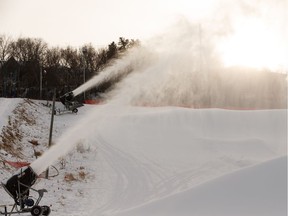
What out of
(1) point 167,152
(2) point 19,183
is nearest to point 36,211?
(2) point 19,183

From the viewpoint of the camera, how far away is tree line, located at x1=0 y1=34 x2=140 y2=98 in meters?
72.2

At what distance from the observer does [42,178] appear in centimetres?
1889

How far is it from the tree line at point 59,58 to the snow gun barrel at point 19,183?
58.6m

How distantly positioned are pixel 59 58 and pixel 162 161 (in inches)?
2420

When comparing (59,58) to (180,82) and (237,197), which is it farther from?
(237,197)

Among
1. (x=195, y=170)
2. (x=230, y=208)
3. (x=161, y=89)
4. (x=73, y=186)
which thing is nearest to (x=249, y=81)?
(x=161, y=89)

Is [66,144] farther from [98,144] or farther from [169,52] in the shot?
[98,144]

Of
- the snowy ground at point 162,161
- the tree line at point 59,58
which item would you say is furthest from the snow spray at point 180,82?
the tree line at point 59,58

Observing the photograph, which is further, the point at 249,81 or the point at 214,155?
the point at 249,81

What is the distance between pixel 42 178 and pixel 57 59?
2519 inches

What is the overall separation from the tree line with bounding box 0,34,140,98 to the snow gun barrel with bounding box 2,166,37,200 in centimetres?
5863

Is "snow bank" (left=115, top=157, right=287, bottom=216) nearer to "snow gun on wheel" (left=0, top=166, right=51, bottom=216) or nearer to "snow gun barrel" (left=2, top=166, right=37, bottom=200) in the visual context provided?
"snow gun on wheel" (left=0, top=166, right=51, bottom=216)

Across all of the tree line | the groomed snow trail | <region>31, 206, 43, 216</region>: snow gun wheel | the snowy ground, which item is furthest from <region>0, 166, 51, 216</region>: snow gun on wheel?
the tree line

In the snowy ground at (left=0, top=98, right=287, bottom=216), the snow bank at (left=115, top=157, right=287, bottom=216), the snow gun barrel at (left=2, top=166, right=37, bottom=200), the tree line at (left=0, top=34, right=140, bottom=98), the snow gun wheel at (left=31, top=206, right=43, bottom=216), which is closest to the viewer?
the snow bank at (left=115, top=157, right=287, bottom=216)
